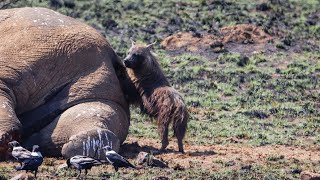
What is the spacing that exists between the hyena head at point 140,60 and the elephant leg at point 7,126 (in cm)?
280

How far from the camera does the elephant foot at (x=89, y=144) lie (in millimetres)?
16578

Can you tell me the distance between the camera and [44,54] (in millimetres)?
17594

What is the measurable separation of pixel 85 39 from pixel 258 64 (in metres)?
14.1

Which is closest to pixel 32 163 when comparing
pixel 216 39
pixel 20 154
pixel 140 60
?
pixel 20 154

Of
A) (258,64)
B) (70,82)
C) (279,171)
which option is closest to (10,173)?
(70,82)

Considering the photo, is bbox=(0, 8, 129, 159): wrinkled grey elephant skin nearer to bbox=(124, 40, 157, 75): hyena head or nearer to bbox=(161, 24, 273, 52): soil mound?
bbox=(124, 40, 157, 75): hyena head

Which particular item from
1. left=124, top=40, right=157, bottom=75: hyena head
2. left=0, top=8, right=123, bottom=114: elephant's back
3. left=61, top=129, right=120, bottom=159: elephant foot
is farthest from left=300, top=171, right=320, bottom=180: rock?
left=124, top=40, right=157, bottom=75: hyena head

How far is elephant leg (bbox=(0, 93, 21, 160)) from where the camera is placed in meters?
16.1

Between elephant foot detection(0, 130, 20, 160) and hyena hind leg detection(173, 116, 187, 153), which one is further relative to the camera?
hyena hind leg detection(173, 116, 187, 153)

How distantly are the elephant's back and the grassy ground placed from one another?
177 cm


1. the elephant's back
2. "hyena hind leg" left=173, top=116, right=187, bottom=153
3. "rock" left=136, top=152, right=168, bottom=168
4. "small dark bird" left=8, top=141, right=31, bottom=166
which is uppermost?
the elephant's back

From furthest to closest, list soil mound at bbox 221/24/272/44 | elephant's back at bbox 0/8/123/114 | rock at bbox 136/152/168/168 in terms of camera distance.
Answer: soil mound at bbox 221/24/272/44
elephant's back at bbox 0/8/123/114
rock at bbox 136/152/168/168

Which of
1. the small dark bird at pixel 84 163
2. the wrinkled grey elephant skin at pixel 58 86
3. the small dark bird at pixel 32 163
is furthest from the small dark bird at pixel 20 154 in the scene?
the wrinkled grey elephant skin at pixel 58 86

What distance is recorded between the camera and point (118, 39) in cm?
3450
